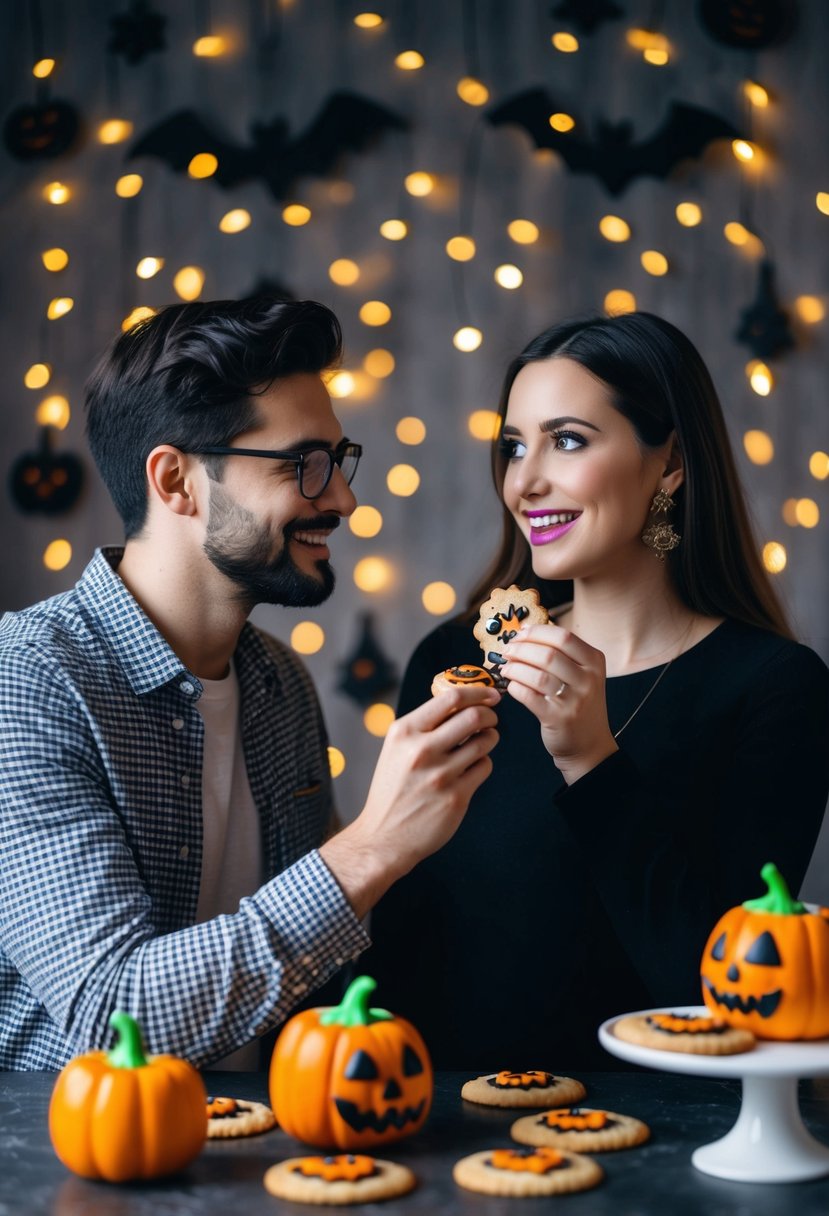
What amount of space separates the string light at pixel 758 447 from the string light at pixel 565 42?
104 cm

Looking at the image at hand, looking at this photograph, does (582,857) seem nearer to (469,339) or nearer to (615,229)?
(469,339)

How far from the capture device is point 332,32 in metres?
3.28

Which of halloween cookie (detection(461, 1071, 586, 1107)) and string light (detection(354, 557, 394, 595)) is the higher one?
string light (detection(354, 557, 394, 595))

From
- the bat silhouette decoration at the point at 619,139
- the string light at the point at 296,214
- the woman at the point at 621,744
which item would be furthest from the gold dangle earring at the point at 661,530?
the string light at the point at 296,214

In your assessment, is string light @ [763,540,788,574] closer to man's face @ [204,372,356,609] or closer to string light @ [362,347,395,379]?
string light @ [362,347,395,379]

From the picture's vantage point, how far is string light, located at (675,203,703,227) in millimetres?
3275

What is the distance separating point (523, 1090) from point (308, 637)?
189cm

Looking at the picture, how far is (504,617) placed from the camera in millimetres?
2119

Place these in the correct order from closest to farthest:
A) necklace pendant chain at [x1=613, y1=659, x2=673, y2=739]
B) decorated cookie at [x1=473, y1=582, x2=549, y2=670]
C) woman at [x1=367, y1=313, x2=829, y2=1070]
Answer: woman at [x1=367, y1=313, x2=829, y2=1070] → decorated cookie at [x1=473, y1=582, x2=549, y2=670] → necklace pendant chain at [x1=613, y1=659, x2=673, y2=739]

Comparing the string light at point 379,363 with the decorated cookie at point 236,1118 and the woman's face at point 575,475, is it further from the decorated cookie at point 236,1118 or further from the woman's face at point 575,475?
the decorated cookie at point 236,1118

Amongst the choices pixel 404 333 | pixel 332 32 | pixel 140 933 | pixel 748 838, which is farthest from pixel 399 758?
pixel 332 32

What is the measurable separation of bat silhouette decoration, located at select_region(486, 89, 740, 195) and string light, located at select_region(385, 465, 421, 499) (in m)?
0.84

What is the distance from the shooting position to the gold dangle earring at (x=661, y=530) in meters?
2.21

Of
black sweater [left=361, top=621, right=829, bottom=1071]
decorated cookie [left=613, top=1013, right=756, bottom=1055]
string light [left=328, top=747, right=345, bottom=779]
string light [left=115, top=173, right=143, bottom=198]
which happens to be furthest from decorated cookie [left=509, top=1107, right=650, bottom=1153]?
string light [left=115, top=173, right=143, bottom=198]
